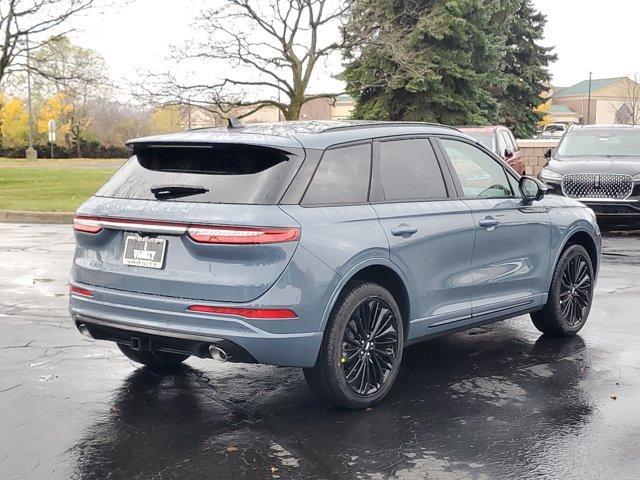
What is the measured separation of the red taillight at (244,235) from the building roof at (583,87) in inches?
5667

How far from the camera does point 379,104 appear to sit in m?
35.5

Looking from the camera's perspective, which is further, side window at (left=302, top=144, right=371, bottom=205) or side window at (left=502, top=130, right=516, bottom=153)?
side window at (left=502, top=130, right=516, bottom=153)

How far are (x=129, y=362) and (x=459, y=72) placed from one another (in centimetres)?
3039

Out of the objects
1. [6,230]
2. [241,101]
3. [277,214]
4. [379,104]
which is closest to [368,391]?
[277,214]

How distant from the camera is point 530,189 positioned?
6691 millimetres

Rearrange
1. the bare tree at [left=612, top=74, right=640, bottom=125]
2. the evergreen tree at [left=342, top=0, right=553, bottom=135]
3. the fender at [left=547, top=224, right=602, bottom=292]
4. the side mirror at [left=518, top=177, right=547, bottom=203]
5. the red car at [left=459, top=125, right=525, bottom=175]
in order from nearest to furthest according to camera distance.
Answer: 1. the side mirror at [left=518, top=177, right=547, bottom=203]
2. the fender at [left=547, top=224, right=602, bottom=292]
3. the red car at [left=459, top=125, right=525, bottom=175]
4. the evergreen tree at [left=342, top=0, right=553, bottom=135]
5. the bare tree at [left=612, top=74, right=640, bottom=125]

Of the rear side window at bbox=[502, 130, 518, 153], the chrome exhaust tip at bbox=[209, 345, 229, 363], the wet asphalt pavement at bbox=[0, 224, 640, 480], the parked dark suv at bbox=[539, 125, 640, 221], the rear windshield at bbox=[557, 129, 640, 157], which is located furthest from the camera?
the rear side window at bbox=[502, 130, 518, 153]

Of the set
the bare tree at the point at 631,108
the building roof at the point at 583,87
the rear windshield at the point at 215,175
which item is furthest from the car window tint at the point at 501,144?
the building roof at the point at 583,87

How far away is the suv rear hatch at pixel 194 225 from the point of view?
15.4 feet

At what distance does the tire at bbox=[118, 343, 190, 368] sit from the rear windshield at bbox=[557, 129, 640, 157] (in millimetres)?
12000

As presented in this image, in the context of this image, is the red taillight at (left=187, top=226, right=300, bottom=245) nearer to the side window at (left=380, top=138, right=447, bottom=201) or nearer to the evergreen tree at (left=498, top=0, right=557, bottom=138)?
the side window at (left=380, top=138, right=447, bottom=201)

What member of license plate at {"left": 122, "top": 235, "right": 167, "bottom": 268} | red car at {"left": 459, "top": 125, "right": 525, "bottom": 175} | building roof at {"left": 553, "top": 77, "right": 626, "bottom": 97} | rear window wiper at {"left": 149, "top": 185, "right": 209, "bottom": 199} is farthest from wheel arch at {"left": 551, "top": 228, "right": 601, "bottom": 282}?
building roof at {"left": 553, "top": 77, "right": 626, "bottom": 97}

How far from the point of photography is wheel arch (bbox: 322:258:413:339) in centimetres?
494

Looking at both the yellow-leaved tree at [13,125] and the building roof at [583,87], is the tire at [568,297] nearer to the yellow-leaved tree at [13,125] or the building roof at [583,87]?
the yellow-leaved tree at [13,125]
